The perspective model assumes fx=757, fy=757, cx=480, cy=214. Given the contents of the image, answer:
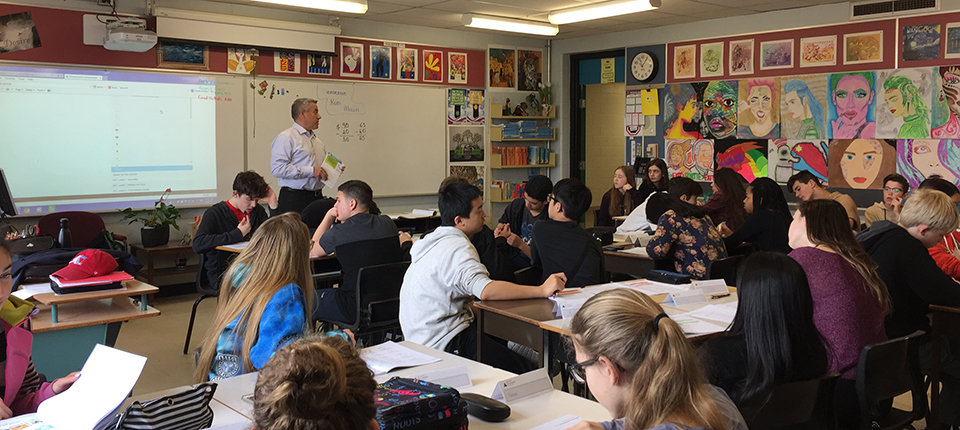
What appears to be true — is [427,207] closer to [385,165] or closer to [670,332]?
[385,165]

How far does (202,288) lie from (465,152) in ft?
15.1


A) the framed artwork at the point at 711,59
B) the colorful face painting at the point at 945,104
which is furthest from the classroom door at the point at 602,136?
the colorful face painting at the point at 945,104

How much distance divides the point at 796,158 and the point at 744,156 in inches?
22.2

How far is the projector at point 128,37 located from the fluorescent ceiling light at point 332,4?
103 centimetres

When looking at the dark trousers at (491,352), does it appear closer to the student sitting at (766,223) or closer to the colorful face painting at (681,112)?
the student sitting at (766,223)

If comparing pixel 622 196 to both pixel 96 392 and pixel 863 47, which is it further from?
pixel 96 392

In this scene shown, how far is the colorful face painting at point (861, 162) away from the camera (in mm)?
7051

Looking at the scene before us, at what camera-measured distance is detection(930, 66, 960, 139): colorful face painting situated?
6.60m

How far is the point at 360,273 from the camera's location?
13.6 feet

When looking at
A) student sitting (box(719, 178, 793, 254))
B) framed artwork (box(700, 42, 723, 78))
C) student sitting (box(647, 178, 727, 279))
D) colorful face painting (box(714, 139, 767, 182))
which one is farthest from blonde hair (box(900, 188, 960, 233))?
framed artwork (box(700, 42, 723, 78))

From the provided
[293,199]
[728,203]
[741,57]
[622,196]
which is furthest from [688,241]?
[741,57]

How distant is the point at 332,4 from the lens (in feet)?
22.2

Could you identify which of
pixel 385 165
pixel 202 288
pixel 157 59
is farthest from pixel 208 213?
pixel 385 165

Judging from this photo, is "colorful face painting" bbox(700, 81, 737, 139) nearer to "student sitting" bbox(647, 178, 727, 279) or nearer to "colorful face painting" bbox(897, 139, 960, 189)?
"colorful face painting" bbox(897, 139, 960, 189)
